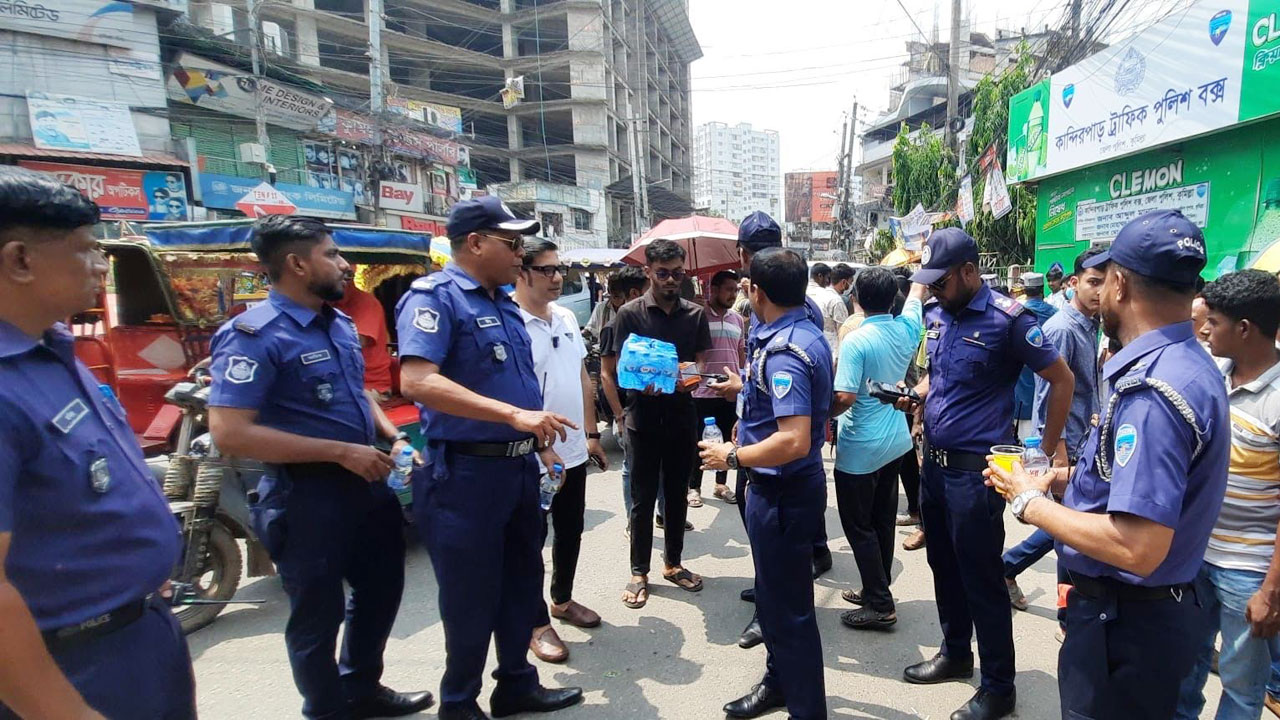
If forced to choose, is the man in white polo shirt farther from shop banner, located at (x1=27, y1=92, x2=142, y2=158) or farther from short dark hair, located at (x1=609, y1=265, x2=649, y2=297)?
shop banner, located at (x1=27, y1=92, x2=142, y2=158)

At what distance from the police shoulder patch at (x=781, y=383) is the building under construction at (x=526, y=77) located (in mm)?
33192

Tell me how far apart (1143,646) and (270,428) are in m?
2.75

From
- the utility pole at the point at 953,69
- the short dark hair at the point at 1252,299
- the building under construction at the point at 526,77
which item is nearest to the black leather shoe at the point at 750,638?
the short dark hair at the point at 1252,299

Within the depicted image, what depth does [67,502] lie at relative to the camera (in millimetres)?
1235

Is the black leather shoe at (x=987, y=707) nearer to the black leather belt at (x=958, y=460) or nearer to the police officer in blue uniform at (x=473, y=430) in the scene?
the black leather belt at (x=958, y=460)

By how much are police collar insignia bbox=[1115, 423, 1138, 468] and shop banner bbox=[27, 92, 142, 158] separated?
72.0ft

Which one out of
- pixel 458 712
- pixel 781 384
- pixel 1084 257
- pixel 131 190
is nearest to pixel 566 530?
pixel 458 712

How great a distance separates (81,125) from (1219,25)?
22.9m

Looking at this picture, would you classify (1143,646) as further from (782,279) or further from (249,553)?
(249,553)

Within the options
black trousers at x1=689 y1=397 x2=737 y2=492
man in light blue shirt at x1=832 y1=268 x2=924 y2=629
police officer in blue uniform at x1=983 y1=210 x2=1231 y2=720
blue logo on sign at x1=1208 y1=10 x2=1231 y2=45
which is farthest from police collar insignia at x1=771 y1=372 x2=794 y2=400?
blue logo on sign at x1=1208 y1=10 x2=1231 y2=45

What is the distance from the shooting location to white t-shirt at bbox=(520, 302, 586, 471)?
126 inches

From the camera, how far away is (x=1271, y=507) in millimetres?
2061

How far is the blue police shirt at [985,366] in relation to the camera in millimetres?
2564

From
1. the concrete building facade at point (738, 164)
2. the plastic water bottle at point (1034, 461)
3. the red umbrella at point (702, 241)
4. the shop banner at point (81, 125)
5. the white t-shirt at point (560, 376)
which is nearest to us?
the plastic water bottle at point (1034, 461)
